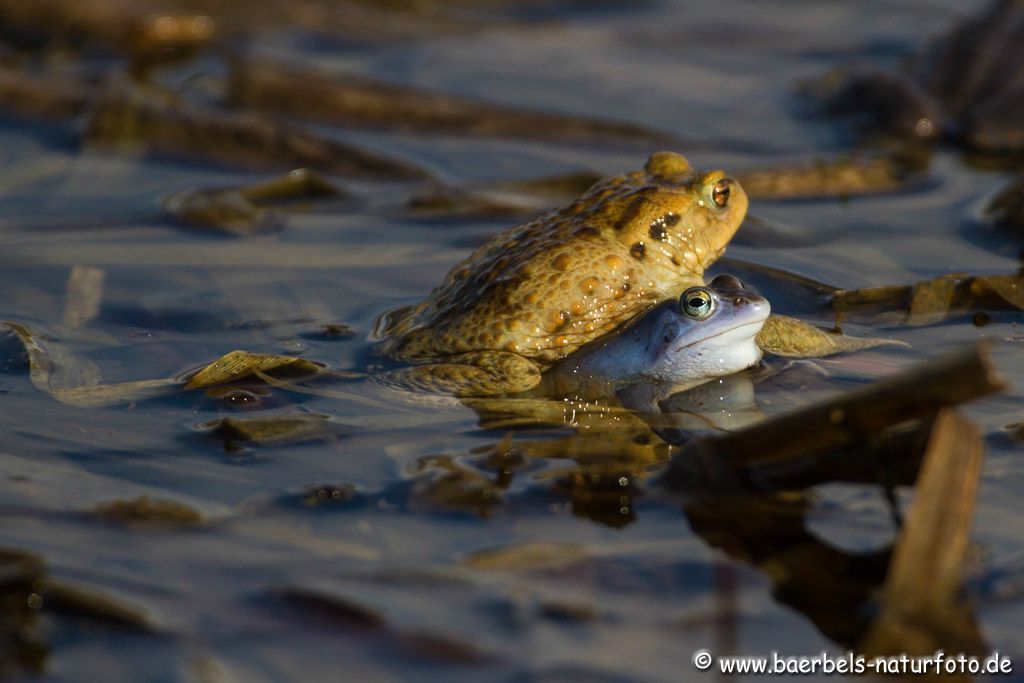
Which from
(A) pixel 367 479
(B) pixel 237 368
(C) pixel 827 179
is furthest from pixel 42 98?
(A) pixel 367 479

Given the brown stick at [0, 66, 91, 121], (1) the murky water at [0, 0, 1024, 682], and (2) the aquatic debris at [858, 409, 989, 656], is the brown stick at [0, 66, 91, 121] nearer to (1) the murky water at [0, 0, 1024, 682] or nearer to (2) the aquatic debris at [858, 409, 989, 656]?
(1) the murky water at [0, 0, 1024, 682]

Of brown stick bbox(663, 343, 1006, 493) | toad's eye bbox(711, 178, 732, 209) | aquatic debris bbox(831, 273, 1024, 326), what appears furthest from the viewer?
aquatic debris bbox(831, 273, 1024, 326)

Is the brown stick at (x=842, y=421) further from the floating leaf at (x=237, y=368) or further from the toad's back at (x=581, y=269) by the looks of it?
the floating leaf at (x=237, y=368)

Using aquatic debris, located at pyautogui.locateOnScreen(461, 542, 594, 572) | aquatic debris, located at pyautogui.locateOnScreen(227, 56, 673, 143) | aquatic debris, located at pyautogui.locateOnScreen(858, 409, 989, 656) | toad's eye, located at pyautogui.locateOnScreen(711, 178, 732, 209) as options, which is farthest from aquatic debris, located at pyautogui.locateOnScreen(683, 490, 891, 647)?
aquatic debris, located at pyautogui.locateOnScreen(227, 56, 673, 143)

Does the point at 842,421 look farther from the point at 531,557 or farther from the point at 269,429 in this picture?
the point at 269,429

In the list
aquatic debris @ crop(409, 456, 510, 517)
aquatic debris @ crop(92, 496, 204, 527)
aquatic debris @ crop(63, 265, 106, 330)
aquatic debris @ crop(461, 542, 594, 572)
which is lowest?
aquatic debris @ crop(92, 496, 204, 527)

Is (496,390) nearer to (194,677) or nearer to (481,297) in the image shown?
(481,297)

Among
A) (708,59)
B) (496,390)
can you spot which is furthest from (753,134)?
(496,390)
